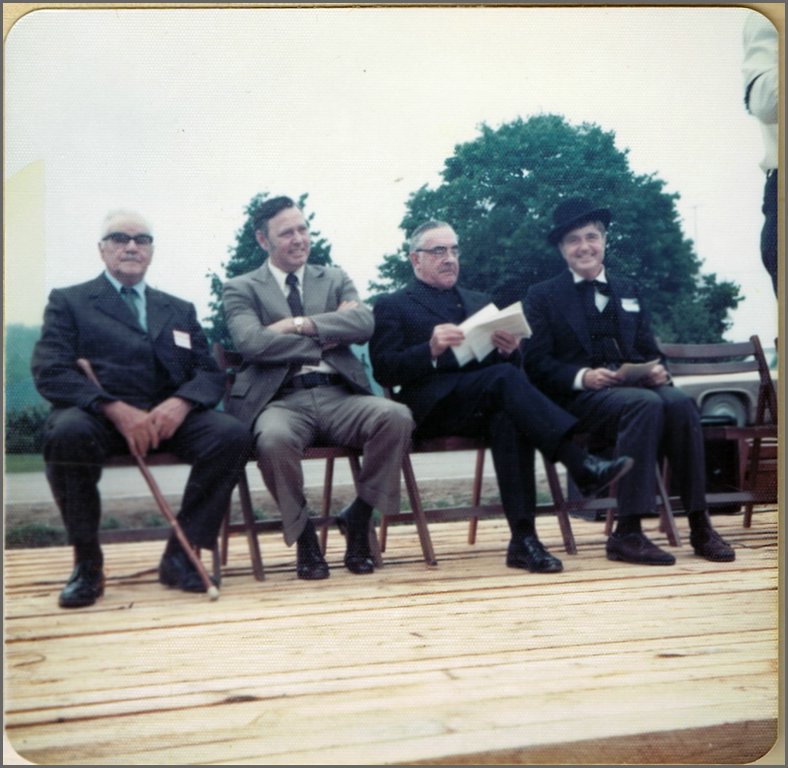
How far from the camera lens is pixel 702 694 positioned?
2447 millimetres

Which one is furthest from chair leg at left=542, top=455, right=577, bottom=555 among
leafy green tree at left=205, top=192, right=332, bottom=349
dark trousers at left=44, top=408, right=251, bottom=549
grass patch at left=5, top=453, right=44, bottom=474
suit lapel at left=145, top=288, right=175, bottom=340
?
grass patch at left=5, top=453, right=44, bottom=474

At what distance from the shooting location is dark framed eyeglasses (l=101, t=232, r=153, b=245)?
2.51 m

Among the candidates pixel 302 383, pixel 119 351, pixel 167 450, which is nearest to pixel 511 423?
pixel 302 383

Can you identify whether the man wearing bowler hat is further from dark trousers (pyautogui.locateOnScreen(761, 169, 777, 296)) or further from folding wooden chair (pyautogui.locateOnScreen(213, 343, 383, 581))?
folding wooden chair (pyautogui.locateOnScreen(213, 343, 383, 581))

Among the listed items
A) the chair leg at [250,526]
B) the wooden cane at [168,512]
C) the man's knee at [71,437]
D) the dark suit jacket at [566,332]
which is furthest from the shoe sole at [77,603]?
the dark suit jacket at [566,332]

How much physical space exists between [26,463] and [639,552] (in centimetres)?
191

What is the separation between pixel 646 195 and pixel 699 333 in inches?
18.5

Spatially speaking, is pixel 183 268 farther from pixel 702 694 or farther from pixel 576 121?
pixel 702 694

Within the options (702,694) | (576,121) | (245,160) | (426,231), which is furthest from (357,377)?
(702,694)

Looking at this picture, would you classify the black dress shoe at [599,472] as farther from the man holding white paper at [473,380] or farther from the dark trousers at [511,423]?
the dark trousers at [511,423]

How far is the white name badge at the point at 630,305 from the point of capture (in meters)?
2.95

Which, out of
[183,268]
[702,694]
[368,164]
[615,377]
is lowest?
[702,694]

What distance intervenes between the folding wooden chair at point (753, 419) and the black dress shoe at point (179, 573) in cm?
158

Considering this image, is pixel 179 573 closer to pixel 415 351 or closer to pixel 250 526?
pixel 250 526
